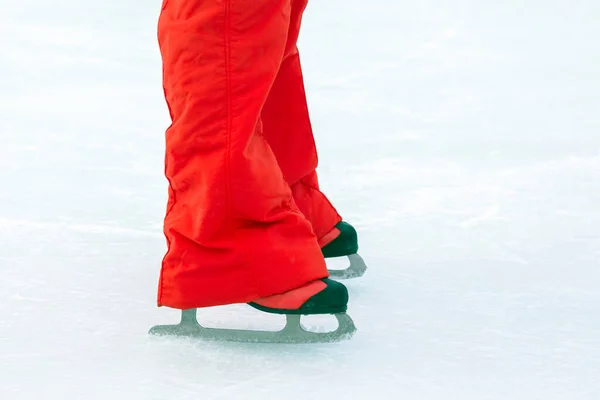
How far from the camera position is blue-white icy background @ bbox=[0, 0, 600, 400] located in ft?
5.02

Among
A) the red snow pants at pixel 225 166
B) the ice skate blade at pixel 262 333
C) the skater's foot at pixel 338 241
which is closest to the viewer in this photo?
the red snow pants at pixel 225 166

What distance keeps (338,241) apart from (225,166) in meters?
0.43

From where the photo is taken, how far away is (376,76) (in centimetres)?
363

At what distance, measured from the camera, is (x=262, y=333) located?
5.39ft

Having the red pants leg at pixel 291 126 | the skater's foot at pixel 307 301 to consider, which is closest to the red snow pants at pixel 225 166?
the skater's foot at pixel 307 301

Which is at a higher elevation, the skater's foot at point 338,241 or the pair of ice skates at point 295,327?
the skater's foot at point 338,241

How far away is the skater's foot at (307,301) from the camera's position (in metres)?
1.60

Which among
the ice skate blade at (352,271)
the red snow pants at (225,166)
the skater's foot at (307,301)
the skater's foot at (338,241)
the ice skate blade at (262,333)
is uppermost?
the red snow pants at (225,166)

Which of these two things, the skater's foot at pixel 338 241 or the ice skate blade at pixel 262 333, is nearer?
the ice skate blade at pixel 262 333

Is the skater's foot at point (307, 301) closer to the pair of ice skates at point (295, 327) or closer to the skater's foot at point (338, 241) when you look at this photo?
the pair of ice skates at point (295, 327)

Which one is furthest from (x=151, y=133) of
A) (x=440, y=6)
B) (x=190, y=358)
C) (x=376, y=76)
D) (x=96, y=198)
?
(x=440, y=6)

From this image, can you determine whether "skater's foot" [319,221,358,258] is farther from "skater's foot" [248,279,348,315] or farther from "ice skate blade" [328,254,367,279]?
"skater's foot" [248,279,348,315]

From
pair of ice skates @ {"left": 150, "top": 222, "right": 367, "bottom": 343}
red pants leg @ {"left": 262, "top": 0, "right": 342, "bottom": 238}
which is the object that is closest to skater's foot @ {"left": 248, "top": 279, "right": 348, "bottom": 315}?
pair of ice skates @ {"left": 150, "top": 222, "right": 367, "bottom": 343}

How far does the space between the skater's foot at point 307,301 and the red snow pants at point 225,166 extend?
12mm
